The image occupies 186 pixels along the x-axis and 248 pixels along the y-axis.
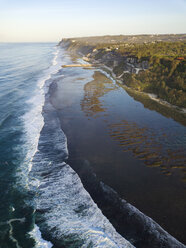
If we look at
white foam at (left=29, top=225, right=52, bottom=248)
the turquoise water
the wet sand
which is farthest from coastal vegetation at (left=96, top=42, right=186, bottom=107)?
white foam at (left=29, top=225, right=52, bottom=248)

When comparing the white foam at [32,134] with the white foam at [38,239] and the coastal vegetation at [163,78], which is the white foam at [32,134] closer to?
the white foam at [38,239]

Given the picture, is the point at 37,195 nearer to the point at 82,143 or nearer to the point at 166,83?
the point at 82,143

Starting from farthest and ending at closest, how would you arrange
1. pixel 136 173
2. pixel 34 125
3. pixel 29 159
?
1. pixel 34 125
2. pixel 29 159
3. pixel 136 173

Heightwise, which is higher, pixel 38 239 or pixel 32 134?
pixel 32 134

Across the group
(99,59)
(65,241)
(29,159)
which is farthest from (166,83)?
(99,59)

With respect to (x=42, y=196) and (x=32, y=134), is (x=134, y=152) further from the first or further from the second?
(x=32, y=134)

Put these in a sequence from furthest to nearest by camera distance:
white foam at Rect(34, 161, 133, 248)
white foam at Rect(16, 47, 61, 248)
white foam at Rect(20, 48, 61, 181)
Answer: white foam at Rect(20, 48, 61, 181), white foam at Rect(16, 47, 61, 248), white foam at Rect(34, 161, 133, 248)

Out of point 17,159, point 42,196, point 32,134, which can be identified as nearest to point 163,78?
point 32,134

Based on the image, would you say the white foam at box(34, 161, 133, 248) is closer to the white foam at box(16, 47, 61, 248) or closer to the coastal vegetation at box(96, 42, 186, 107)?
the white foam at box(16, 47, 61, 248)
